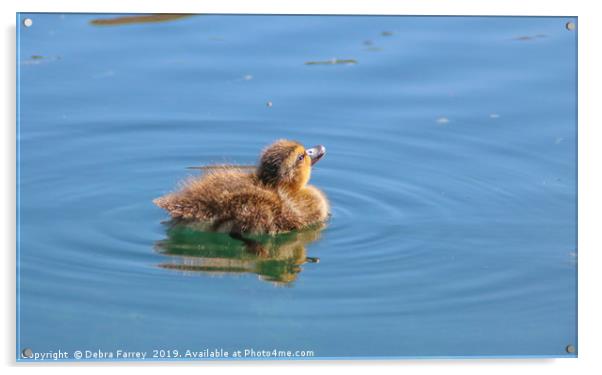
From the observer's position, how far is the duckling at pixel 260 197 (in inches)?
313

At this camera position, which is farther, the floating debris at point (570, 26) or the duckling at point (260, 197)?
the duckling at point (260, 197)

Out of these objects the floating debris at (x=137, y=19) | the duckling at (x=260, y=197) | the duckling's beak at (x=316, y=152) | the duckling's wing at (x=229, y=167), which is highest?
the floating debris at (x=137, y=19)

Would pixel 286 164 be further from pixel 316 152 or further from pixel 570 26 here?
pixel 570 26

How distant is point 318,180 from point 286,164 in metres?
0.52

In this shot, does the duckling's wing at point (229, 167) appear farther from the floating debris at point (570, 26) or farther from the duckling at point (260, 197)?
the floating debris at point (570, 26)

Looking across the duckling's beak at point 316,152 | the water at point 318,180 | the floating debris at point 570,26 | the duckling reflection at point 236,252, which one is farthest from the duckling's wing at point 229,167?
the floating debris at point 570,26

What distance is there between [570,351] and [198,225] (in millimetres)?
2133

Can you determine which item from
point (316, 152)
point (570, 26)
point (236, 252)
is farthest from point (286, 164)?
point (570, 26)

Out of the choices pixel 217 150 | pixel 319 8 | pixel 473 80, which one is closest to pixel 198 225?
pixel 217 150

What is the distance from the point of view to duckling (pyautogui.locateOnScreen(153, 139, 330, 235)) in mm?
7957

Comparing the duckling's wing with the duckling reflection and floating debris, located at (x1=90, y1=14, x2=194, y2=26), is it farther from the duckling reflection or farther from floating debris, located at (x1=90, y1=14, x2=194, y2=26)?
floating debris, located at (x1=90, y1=14, x2=194, y2=26)

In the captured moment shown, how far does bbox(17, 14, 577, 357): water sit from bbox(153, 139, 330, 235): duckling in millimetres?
A: 116

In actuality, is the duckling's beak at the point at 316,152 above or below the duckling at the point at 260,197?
above

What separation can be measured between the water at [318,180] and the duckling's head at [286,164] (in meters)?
0.29
